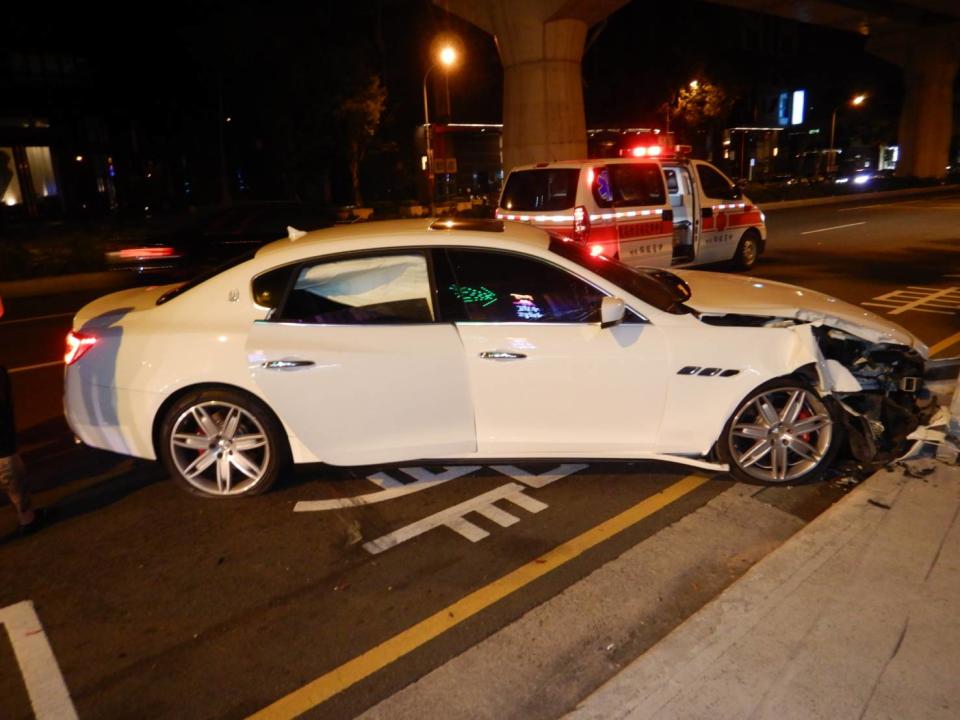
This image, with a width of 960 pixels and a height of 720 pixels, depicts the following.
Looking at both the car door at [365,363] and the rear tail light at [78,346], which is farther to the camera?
the rear tail light at [78,346]

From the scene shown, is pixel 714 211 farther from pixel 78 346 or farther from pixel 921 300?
pixel 78 346

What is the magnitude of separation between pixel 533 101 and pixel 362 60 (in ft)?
48.5

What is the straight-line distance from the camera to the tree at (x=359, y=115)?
102 ft

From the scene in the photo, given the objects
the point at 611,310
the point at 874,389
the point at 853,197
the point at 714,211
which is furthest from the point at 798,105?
the point at 611,310

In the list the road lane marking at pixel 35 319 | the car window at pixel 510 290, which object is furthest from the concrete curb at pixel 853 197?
the car window at pixel 510 290

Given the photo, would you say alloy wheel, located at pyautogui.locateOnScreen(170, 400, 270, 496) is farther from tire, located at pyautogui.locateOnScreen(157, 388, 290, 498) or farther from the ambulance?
→ the ambulance

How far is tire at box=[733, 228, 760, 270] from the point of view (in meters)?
12.4

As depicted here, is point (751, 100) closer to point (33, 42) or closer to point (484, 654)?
point (33, 42)

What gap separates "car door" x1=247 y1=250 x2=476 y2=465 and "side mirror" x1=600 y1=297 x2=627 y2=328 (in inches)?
31.2

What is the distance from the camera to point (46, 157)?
114ft

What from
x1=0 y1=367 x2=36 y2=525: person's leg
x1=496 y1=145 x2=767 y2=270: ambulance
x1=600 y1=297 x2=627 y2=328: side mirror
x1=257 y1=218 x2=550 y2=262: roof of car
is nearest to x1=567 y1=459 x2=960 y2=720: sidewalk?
x1=600 y1=297 x2=627 y2=328: side mirror

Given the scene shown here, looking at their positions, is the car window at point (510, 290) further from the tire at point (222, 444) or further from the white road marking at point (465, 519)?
the tire at point (222, 444)

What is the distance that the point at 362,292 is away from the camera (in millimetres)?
4270

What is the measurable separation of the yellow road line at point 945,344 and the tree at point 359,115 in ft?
89.5
